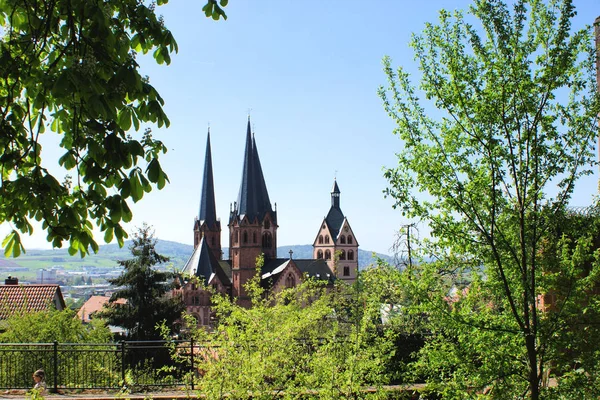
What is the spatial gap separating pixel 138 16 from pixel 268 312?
5222 millimetres

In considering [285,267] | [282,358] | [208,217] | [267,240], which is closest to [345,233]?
[267,240]

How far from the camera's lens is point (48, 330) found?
16000mm

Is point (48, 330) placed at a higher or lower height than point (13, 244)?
lower

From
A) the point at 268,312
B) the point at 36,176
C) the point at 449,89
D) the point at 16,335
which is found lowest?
the point at 16,335

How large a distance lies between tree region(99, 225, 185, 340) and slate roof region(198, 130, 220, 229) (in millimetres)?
38744

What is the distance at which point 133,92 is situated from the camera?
3.30 meters

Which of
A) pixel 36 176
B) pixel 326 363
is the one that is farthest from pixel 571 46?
pixel 36 176

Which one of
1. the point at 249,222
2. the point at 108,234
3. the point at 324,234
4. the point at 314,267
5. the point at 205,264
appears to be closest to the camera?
the point at 108,234

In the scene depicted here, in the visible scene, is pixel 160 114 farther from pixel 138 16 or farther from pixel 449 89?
pixel 449 89

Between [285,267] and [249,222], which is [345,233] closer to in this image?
[285,267]

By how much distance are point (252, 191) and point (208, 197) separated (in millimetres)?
7928

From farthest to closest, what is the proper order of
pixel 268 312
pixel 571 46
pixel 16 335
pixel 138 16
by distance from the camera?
pixel 16 335 → pixel 268 312 → pixel 571 46 → pixel 138 16

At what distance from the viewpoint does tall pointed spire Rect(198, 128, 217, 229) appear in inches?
2869

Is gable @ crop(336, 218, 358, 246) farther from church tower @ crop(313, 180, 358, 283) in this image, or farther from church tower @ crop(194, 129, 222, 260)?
church tower @ crop(194, 129, 222, 260)
